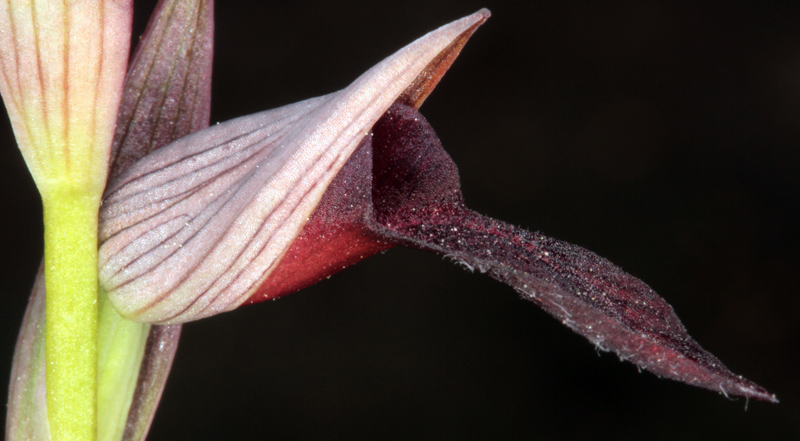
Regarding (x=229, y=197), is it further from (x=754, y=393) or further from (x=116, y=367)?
(x=754, y=393)

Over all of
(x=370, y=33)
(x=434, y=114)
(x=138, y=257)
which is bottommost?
(x=434, y=114)

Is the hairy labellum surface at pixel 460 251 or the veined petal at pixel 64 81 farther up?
the veined petal at pixel 64 81

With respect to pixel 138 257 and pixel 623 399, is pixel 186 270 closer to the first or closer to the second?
pixel 138 257

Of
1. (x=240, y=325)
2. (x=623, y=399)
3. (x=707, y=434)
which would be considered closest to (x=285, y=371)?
(x=240, y=325)

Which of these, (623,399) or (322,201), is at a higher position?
(322,201)

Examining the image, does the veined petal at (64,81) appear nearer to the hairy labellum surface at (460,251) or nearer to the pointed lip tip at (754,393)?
the hairy labellum surface at (460,251)

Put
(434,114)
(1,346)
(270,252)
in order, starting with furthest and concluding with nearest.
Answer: (434,114) → (1,346) → (270,252)

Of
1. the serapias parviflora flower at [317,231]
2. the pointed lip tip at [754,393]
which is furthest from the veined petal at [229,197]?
the pointed lip tip at [754,393]
